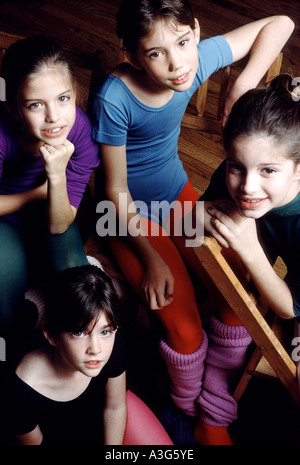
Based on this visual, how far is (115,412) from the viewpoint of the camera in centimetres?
124

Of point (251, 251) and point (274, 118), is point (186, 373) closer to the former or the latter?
point (251, 251)

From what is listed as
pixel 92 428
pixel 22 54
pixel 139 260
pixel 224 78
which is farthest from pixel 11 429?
pixel 224 78

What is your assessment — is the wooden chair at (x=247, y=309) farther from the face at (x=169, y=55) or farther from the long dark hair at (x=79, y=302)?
the face at (x=169, y=55)

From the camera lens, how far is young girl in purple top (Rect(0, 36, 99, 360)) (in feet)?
3.75

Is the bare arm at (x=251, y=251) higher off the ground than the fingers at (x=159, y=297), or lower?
higher

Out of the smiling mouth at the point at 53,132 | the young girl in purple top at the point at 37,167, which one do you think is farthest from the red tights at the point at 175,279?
the smiling mouth at the point at 53,132

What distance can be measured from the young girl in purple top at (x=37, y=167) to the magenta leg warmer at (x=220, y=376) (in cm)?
40

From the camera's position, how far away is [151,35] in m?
1.12

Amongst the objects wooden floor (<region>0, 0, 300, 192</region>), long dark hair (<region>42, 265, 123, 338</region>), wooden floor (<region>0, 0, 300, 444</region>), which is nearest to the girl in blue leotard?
long dark hair (<region>42, 265, 123, 338</region>)

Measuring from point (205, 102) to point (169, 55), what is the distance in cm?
37

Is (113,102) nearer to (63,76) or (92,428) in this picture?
(63,76)

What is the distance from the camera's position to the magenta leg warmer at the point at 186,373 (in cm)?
131

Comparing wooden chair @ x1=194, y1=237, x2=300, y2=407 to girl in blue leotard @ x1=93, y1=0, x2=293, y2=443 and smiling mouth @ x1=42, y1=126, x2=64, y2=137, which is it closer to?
girl in blue leotard @ x1=93, y1=0, x2=293, y2=443

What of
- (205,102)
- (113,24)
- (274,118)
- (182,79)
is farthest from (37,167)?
(113,24)
